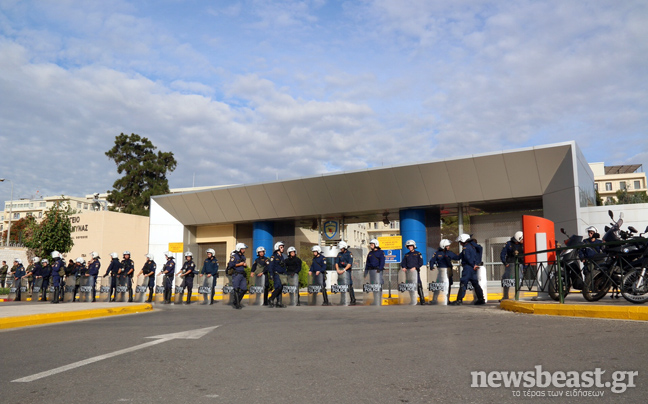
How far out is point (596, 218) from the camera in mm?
22828

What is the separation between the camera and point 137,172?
182 feet

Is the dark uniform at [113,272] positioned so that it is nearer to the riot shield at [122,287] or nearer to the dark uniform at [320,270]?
the riot shield at [122,287]

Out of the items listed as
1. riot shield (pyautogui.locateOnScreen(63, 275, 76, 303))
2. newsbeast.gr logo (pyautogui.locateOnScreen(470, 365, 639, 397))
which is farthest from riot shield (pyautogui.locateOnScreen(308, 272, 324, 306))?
newsbeast.gr logo (pyautogui.locateOnScreen(470, 365, 639, 397))

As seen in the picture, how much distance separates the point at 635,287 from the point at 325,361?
23.3ft

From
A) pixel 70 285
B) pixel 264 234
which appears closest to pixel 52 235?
pixel 70 285

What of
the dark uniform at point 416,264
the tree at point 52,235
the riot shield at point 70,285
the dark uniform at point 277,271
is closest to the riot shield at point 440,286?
the dark uniform at point 416,264

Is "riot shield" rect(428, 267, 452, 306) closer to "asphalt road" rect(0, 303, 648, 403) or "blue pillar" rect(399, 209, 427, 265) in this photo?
"asphalt road" rect(0, 303, 648, 403)

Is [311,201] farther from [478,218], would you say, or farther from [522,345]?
[522,345]

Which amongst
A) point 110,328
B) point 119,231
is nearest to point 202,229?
point 119,231

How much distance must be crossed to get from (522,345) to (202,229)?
107 ft

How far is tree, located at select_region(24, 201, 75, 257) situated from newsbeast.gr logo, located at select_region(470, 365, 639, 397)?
33038mm

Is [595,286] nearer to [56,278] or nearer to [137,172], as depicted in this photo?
[56,278]

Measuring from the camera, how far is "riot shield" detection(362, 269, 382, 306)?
1723cm

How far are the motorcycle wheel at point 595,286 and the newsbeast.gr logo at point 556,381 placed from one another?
7105 mm
